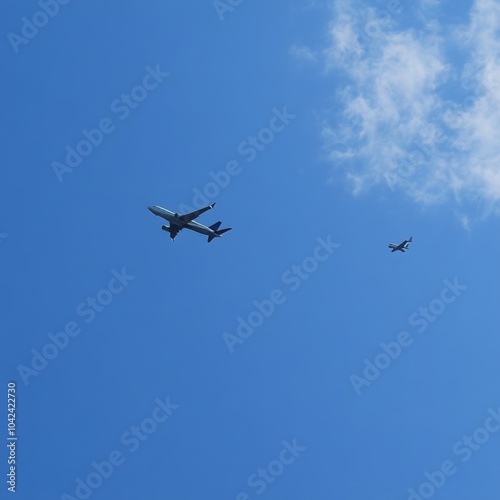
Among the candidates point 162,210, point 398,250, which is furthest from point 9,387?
point 398,250

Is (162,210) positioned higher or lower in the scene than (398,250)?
lower

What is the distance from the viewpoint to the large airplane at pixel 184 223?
413 feet

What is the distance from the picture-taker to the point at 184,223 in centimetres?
12744

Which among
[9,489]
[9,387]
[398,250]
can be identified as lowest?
[9,489]

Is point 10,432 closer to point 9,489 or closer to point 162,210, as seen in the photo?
point 9,489

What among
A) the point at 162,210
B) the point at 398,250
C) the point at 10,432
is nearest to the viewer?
the point at 10,432

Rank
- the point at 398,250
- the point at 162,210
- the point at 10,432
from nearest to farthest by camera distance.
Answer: the point at 10,432
the point at 162,210
the point at 398,250

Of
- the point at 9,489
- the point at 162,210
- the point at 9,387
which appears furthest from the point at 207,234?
the point at 9,489

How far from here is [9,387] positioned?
10819 cm

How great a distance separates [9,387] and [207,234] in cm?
4501

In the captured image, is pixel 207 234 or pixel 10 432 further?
pixel 207 234

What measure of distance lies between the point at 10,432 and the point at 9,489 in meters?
8.68

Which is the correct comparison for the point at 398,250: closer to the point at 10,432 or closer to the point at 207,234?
the point at 207,234

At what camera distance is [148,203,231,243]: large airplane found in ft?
413
